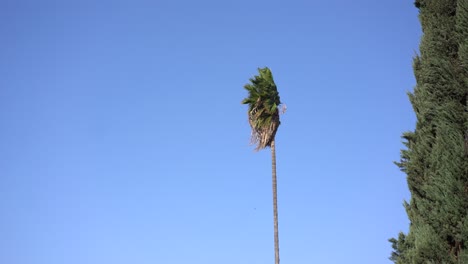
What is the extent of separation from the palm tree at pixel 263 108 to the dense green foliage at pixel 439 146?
33.6ft

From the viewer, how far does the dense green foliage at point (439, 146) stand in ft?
48.8

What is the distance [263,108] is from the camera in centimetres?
2731

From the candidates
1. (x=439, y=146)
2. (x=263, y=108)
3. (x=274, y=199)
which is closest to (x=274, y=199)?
(x=274, y=199)

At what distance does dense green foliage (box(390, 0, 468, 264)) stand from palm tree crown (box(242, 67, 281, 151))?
1027 cm

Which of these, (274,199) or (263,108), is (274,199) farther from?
(263,108)

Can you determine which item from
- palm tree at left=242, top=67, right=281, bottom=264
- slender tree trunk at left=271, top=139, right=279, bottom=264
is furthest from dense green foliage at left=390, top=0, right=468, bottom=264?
palm tree at left=242, top=67, right=281, bottom=264

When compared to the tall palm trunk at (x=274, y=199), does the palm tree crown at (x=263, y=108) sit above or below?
above

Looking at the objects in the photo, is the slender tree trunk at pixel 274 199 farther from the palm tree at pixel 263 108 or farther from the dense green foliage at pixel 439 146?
the dense green foliage at pixel 439 146

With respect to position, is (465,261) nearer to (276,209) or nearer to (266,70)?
(276,209)

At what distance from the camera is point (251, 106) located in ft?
90.2

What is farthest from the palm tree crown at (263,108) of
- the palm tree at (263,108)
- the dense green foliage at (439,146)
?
the dense green foliage at (439,146)

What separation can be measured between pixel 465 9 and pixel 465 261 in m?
7.18

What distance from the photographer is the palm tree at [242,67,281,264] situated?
1062 inches

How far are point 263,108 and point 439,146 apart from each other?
12622mm
